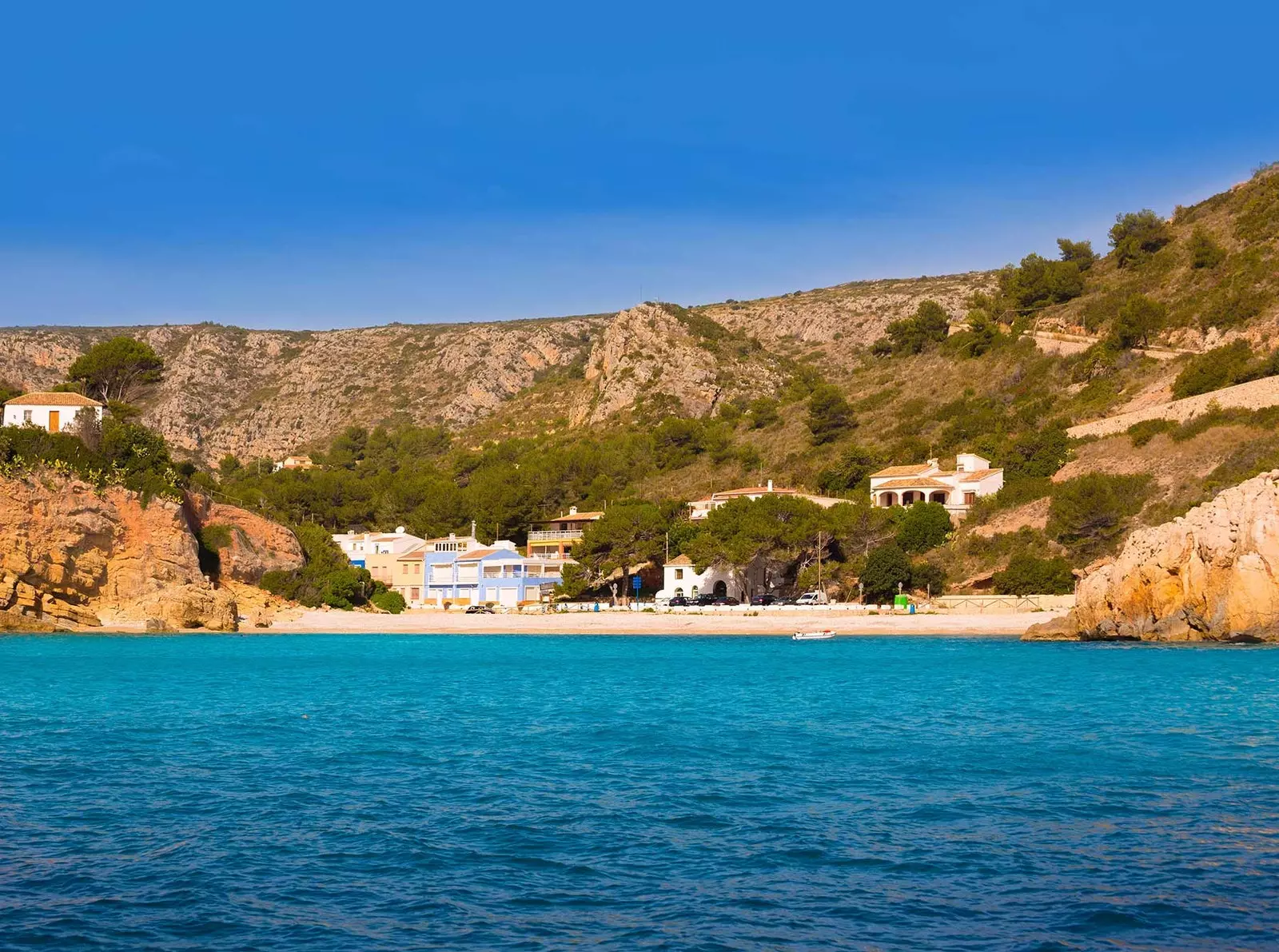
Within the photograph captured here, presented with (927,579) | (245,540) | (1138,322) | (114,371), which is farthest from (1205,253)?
(114,371)

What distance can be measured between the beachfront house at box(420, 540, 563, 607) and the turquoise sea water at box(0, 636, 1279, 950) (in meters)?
41.6

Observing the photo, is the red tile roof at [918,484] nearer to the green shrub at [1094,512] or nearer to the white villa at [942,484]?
the white villa at [942,484]

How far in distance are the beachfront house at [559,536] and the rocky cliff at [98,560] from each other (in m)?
21.9

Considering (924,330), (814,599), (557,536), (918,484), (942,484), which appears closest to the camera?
(814,599)

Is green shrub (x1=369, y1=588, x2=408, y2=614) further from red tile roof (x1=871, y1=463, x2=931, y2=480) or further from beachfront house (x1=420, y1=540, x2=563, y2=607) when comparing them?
red tile roof (x1=871, y1=463, x2=931, y2=480)

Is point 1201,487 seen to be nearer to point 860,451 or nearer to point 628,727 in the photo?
point 860,451

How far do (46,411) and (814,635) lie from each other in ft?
141

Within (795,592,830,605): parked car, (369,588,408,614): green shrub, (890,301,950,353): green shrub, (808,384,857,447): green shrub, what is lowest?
(369,588,408,614): green shrub

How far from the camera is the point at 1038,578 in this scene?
196 ft

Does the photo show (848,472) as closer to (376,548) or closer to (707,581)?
(707,581)

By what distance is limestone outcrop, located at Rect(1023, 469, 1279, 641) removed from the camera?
44.1 meters

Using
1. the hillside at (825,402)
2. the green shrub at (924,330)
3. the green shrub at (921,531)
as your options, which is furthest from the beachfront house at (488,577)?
the green shrub at (924,330)

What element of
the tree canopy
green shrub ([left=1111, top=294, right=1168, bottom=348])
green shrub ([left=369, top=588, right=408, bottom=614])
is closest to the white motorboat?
green shrub ([left=369, top=588, right=408, bottom=614])

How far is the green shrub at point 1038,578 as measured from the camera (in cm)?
5953
